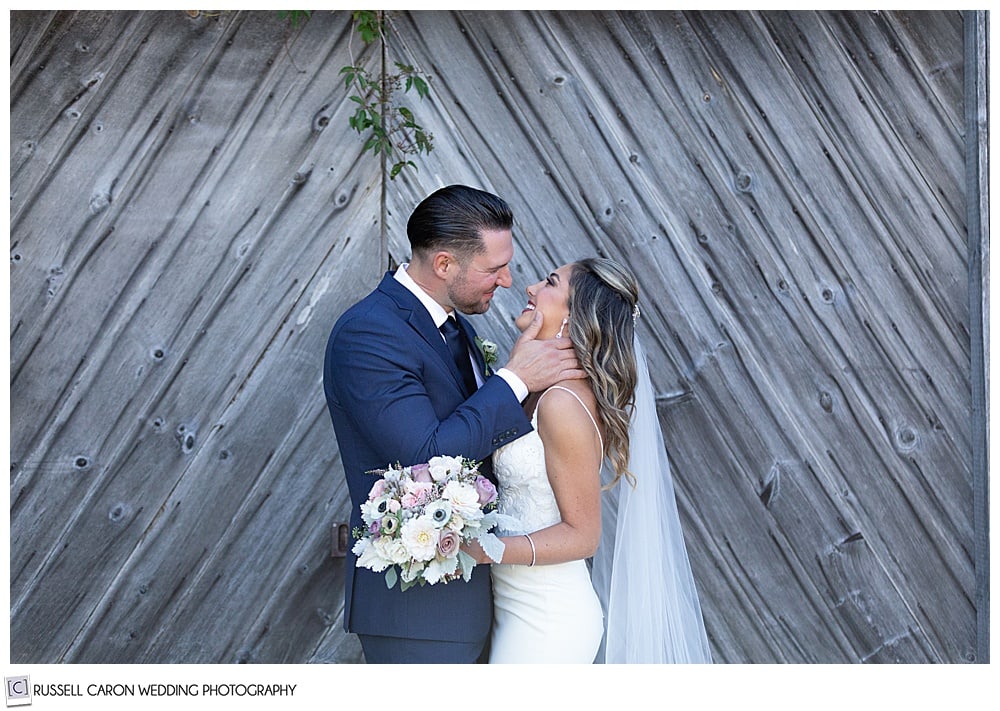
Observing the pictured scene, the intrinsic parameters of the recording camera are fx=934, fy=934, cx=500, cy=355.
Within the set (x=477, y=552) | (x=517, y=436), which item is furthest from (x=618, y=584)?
(x=517, y=436)

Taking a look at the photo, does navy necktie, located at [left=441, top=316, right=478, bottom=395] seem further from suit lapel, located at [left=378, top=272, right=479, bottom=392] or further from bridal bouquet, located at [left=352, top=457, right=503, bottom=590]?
bridal bouquet, located at [left=352, top=457, right=503, bottom=590]

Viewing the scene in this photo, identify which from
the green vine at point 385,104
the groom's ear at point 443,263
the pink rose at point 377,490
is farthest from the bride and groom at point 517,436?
the green vine at point 385,104

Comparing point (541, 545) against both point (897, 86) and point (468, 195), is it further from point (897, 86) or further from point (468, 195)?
point (897, 86)

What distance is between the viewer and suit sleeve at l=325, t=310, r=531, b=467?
8.75 feet

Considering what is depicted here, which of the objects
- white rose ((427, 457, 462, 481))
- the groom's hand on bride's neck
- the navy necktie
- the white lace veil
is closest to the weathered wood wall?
the navy necktie

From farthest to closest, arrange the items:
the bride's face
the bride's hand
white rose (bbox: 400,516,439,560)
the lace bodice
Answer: the bride's face < the lace bodice < the bride's hand < white rose (bbox: 400,516,439,560)

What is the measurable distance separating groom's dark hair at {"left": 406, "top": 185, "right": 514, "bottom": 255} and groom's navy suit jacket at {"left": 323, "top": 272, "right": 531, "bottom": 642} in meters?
0.19

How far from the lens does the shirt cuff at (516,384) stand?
9.09 ft

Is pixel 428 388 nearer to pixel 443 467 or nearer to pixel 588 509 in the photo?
pixel 443 467

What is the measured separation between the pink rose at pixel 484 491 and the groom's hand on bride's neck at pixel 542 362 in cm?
33
